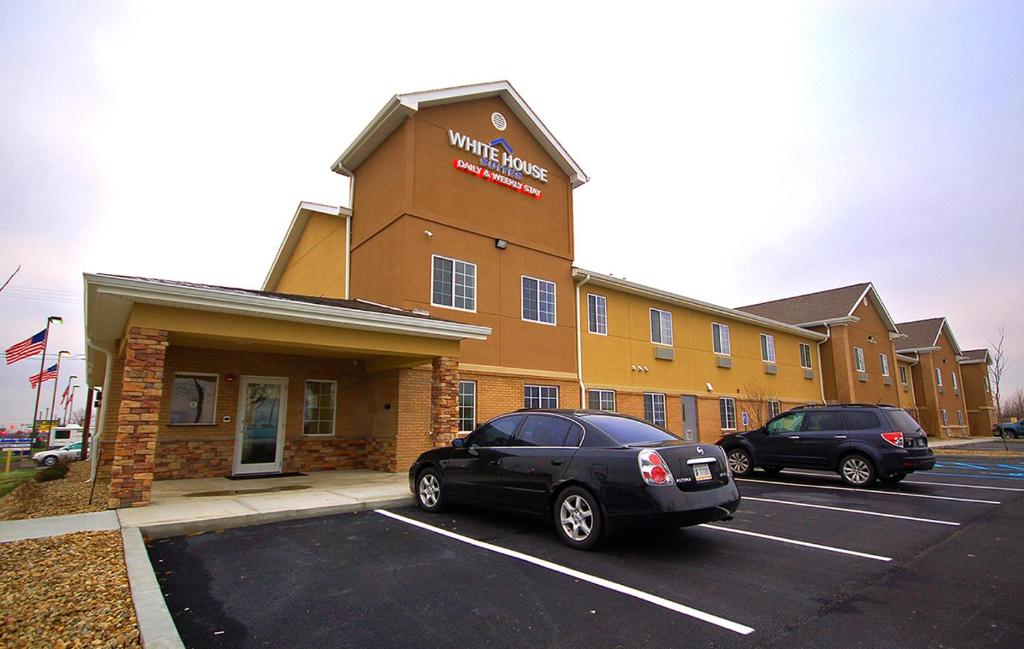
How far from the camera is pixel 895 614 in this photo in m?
4.07

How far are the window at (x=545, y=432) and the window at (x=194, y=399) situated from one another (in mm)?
8008

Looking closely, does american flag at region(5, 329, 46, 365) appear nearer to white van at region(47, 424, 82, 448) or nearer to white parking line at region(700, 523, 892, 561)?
white van at region(47, 424, 82, 448)

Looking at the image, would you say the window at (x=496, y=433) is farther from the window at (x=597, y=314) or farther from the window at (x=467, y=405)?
the window at (x=597, y=314)

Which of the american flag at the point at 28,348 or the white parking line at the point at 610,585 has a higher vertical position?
the american flag at the point at 28,348

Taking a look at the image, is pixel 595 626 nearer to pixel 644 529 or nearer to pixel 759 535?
pixel 644 529

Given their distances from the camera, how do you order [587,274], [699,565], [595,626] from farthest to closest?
[587,274], [699,565], [595,626]

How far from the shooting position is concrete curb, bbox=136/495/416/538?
640cm

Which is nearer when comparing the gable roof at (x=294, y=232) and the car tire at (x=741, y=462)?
the car tire at (x=741, y=462)

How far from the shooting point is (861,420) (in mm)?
11328

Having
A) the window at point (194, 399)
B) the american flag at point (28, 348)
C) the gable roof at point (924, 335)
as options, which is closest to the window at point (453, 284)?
the window at point (194, 399)

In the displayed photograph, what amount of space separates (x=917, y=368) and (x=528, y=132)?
37.2 m

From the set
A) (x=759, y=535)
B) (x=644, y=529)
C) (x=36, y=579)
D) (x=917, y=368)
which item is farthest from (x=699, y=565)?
(x=917, y=368)

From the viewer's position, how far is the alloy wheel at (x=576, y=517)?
5709 millimetres

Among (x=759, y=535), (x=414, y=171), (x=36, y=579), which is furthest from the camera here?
(x=414, y=171)
